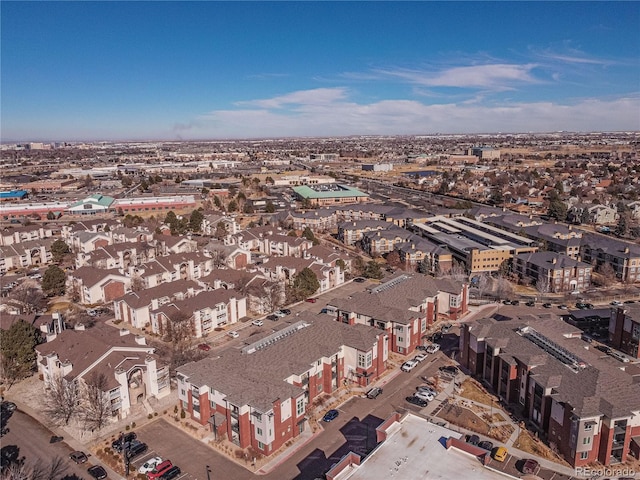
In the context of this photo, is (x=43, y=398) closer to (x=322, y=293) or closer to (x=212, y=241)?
(x=322, y=293)

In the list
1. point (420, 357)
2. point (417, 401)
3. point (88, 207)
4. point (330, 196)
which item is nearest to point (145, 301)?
point (420, 357)

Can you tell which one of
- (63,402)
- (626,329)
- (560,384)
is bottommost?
(63,402)

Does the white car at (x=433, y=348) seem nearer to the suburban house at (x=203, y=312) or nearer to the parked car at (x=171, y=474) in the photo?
the suburban house at (x=203, y=312)

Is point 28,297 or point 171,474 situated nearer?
point 171,474

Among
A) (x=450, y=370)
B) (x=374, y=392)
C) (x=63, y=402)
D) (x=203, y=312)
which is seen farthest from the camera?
(x=203, y=312)

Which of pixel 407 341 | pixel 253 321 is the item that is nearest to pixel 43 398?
pixel 253 321

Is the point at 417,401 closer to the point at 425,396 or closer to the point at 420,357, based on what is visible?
the point at 425,396

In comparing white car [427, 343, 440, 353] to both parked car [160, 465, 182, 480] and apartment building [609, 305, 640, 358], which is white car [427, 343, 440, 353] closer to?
apartment building [609, 305, 640, 358]
